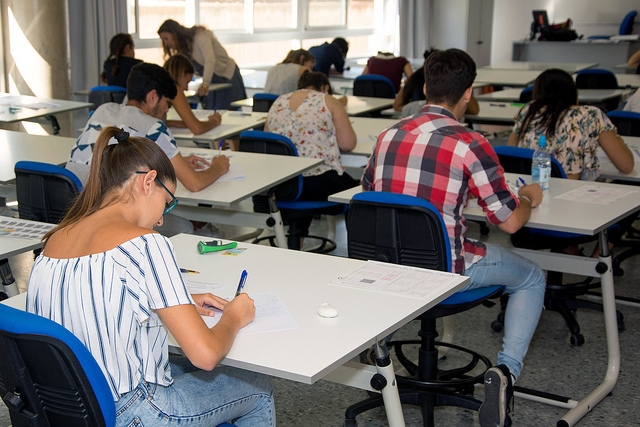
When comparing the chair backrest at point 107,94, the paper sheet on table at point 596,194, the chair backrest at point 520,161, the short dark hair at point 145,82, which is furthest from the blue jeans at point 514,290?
the chair backrest at point 107,94

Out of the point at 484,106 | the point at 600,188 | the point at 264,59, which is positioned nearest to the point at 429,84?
the point at 600,188

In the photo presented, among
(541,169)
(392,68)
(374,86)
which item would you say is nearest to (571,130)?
(541,169)

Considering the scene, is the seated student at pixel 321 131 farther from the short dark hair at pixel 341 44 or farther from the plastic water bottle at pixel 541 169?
the short dark hair at pixel 341 44

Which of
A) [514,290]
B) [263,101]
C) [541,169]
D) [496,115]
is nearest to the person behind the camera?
[514,290]

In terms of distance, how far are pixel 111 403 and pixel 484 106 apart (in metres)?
5.08

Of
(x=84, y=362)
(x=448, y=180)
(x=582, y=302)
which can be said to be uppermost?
(x=448, y=180)

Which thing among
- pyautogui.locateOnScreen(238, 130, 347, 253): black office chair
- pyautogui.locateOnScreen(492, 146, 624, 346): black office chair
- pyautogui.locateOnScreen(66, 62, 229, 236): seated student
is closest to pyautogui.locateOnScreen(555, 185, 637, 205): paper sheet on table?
pyautogui.locateOnScreen(492, 146, 624, 346): black office chair

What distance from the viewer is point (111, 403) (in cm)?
175

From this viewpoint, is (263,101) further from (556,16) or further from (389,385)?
(556,16)

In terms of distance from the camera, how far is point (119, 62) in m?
7.06

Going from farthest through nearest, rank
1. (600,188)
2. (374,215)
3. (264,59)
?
1. (264,59)
2. (600,188)
3. (374,215)

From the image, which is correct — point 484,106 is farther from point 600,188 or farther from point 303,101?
point 600,188

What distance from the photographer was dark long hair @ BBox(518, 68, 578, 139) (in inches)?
155

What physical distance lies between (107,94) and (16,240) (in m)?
4.19
